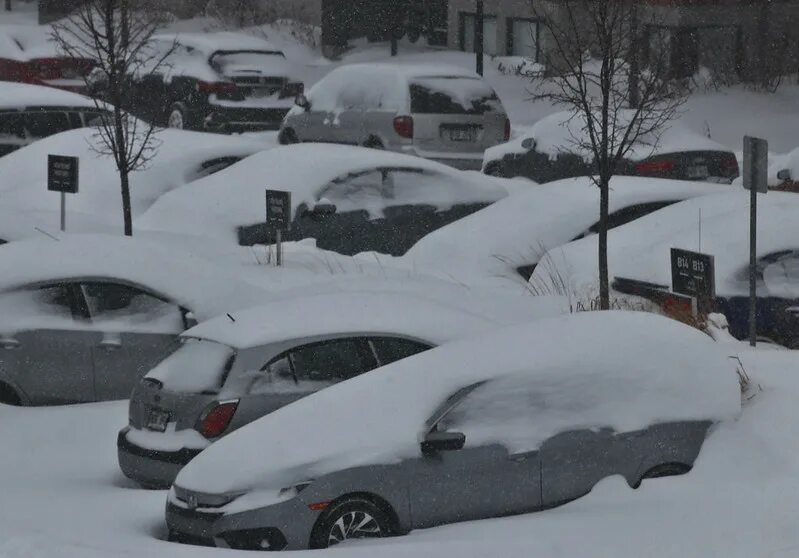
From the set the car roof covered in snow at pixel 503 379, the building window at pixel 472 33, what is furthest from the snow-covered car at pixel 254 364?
the building window at pixel 472 33

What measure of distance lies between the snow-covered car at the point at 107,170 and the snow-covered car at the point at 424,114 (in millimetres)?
3215

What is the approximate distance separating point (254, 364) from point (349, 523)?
172 centimetres

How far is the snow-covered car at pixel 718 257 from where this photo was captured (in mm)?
13273

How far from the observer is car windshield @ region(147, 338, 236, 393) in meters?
10.4

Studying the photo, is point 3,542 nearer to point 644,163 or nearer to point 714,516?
point 714,516

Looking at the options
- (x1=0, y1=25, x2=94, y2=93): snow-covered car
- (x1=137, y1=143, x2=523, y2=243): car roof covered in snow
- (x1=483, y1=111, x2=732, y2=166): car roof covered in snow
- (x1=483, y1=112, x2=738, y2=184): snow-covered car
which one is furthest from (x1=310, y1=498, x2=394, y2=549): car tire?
(x1=0, y1=25, x2=94, y2=93): snow-covered car

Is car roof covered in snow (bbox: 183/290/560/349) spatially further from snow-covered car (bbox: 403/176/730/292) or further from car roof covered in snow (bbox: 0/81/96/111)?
car roof covered in snow (bbox: 0/81/96/111)

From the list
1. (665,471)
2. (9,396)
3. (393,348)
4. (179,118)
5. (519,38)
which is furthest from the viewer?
(519,38)

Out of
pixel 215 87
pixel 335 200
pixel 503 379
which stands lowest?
pixel 503 379

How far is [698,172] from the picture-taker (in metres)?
21.1

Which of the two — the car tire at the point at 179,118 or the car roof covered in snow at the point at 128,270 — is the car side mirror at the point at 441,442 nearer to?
the car roof covered in snow at the point at 128,270

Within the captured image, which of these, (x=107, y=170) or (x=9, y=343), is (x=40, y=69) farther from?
(x=9, y=343)

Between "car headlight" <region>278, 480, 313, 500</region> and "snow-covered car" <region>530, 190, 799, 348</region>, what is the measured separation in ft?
17.1

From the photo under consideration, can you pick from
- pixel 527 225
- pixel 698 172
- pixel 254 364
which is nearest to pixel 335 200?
pixel 527 225
